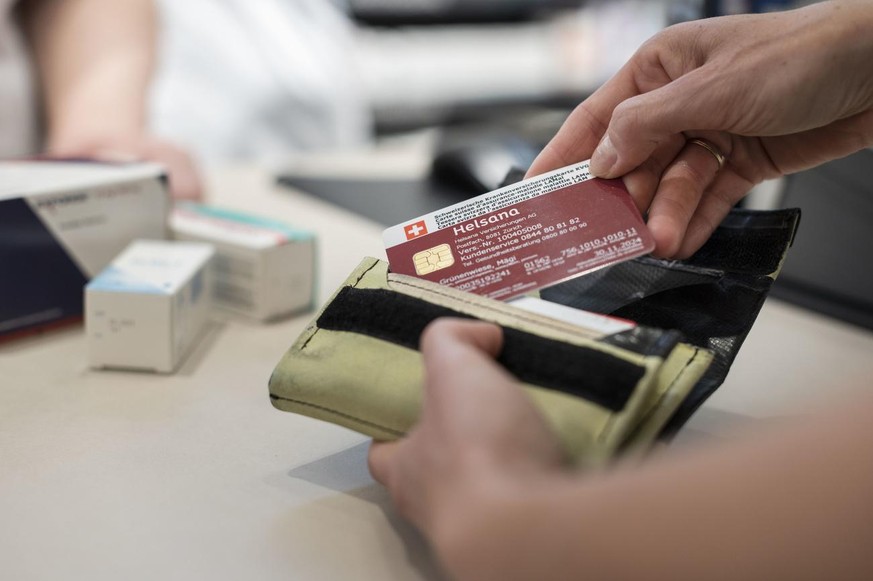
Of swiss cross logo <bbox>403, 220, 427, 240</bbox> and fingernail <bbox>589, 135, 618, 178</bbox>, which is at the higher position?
fingernail <bbox>589, 135, 618, 178</bbox>

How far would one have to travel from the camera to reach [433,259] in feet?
1.69

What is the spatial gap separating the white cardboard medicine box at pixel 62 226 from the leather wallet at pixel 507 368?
0.33 metres

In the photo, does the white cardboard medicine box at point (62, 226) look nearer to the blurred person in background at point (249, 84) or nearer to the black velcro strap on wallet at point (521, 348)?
the black velcro strap on wallet at point (521, 348)

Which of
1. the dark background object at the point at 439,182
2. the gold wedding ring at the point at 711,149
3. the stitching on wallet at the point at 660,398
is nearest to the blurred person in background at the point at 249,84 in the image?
the dark background object at the point at 439,182

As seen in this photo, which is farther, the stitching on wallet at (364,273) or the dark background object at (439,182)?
the dark background object at (439,182)

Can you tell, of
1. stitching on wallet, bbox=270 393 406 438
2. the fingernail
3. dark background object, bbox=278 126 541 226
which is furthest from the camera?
dark background object, bbox=278 126 541 226

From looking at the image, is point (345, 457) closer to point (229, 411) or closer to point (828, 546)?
point (229, 411)

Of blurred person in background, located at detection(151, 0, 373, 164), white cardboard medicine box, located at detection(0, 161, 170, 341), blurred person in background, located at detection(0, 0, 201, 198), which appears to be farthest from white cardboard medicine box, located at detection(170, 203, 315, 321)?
blurred person in background, located at detection(151, 0, 373, 164)

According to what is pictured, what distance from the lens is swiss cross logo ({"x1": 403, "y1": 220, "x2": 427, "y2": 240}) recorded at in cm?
53

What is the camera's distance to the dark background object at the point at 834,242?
2.51 feet

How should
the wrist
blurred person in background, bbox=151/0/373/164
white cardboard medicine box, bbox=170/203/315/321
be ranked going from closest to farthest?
the wrist
white cardboard medicine box, bbox=170/203/315/321
blurred person in background, bbox=151/0/373/164

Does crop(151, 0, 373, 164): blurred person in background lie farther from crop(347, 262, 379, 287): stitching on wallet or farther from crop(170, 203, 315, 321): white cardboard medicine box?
crop(347, 262, 379, 287): stitching on wallet

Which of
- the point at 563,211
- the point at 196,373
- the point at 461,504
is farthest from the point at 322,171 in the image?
the point at 461,504

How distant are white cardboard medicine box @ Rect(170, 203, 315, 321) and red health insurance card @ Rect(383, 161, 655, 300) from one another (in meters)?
0.22
